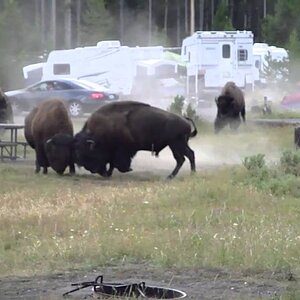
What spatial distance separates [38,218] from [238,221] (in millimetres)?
2388

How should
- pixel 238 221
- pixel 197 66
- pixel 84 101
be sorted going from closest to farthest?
1. pixel 238 221
2. pixel 84 101
3. pixel 197 66

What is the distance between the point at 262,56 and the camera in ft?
185

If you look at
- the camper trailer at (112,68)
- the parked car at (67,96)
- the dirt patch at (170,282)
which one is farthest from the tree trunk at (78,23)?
the dirt patch at (170,282)

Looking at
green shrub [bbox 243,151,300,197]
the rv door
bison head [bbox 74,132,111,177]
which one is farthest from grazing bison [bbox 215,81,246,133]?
the rv door

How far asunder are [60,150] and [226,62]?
28.2 meters

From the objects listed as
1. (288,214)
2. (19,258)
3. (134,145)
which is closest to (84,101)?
(134,145)

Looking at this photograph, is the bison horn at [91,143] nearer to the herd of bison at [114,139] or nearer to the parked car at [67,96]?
the herd of bison at [114,139]

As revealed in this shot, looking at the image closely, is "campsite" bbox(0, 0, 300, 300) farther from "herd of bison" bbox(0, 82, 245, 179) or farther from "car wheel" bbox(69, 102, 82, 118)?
"car wheel" bbox(69, 102, 82, 118)

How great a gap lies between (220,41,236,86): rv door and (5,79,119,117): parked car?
Result: 833 centimetres

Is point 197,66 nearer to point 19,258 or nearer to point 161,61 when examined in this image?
point 161,61

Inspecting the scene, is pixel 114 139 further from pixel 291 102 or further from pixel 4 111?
pixel 291 102

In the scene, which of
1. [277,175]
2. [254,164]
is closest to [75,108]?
[254,164]

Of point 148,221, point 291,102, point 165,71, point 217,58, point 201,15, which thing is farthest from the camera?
point 201,15

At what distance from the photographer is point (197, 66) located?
47344 mm
